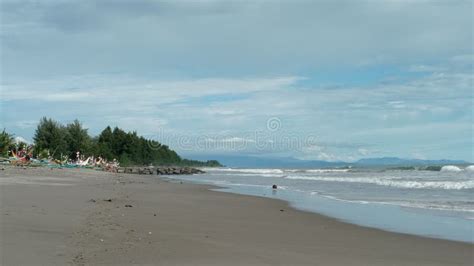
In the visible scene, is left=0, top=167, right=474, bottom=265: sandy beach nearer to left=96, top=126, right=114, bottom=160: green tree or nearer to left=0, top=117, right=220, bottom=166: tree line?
left=0, top=117, right=220, bottom=166: tree line

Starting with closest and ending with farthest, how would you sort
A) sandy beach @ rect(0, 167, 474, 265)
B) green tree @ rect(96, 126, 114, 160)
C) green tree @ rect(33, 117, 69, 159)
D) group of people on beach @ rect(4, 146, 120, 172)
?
sandy beach @ rect(0, 167, 474, 265), group of people on beach @ rect(4, 146, 120, 172), green tree @ rect(33, 117, 69, 159), green tree @ rect(96, 126, 114, 160)

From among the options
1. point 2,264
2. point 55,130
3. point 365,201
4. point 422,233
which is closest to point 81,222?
point 2,264

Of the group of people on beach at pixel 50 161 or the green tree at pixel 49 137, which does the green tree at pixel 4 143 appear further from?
the green tree at pixel 49 137

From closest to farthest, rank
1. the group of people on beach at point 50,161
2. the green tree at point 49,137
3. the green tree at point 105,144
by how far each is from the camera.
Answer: the group of people on beach at point 50,161 → the green tree at point 49,137 → the green tree at point 105,144

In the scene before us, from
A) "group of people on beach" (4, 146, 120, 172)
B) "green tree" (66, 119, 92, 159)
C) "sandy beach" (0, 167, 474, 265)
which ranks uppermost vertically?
"green tree" (66, 119, 92, 159)

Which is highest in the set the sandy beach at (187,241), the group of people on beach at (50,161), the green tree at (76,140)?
the green tree at (76,140)

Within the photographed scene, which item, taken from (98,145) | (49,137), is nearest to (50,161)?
(49,137)

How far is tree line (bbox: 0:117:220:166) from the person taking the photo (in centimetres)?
6788

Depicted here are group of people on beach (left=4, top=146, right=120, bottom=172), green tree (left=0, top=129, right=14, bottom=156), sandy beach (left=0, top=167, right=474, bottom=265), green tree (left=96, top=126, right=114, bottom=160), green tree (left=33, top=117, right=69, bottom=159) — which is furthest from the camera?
green tree (left=96, top=126, right=114, bottom=160)

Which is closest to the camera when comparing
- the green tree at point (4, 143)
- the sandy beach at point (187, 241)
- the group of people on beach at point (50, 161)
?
the sandy beach at point (187, 241)

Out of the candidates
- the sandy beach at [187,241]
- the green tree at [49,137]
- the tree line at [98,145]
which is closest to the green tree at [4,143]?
the tree line at [98,145]

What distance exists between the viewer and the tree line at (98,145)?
67.9m

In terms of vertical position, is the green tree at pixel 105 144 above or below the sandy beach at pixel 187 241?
above

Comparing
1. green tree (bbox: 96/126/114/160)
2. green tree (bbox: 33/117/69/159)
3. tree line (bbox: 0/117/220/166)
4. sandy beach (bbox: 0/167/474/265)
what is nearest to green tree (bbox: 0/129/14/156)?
tree line (bbox: 0/117/220/166)
